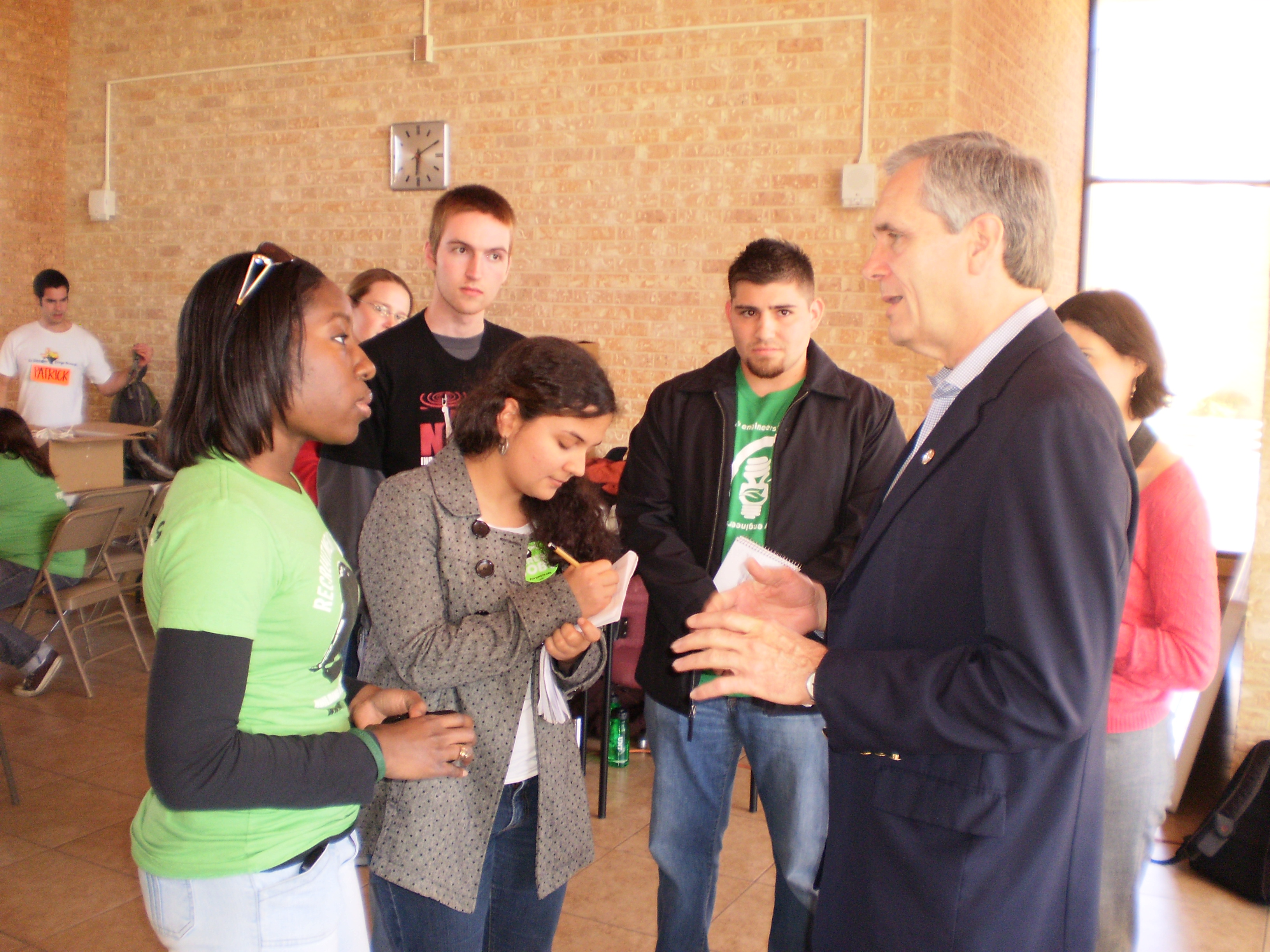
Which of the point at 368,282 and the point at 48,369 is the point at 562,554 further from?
the point at 48,369

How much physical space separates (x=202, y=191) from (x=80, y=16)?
6.54 feet

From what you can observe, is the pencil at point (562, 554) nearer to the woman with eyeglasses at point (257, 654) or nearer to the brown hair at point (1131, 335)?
the woman with eyeglasses at point (257, 654)

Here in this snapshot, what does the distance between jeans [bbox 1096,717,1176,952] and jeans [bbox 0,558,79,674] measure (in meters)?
4.74

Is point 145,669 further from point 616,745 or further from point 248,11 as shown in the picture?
point 248,11

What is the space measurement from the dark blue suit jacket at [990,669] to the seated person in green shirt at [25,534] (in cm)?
460

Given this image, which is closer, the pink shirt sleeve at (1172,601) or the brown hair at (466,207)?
the pink shirt sleeve at (1172,601)

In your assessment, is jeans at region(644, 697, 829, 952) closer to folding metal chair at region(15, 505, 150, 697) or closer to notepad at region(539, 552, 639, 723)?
notepad at region(539, 552, 639, 723)

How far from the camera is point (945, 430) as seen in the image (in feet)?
4.18

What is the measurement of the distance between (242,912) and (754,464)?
1535 millimetres

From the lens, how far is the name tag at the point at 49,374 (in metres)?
6.60

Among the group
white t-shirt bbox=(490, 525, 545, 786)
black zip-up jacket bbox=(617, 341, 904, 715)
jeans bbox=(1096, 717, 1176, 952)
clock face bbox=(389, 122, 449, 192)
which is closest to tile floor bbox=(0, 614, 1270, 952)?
black zip-up jacket bbox=(617, 341, 904, 715)

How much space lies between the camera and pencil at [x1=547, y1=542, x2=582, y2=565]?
5.71 ft

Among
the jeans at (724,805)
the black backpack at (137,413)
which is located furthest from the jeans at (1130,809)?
the black backpack at (137,413)

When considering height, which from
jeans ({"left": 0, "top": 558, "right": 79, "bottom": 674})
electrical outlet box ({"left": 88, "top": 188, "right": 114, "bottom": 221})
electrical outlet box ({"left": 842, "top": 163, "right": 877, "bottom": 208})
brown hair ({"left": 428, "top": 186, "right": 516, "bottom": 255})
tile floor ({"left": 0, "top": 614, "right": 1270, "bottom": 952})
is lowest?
tile floor ({"left": 0, "top": 614, "right": 1270, "bottom": 952})
